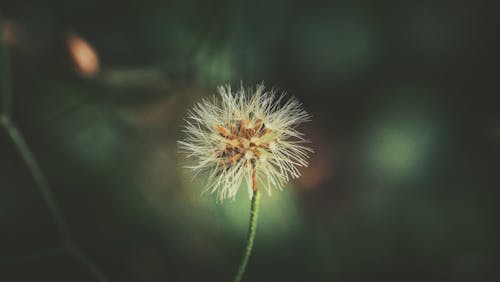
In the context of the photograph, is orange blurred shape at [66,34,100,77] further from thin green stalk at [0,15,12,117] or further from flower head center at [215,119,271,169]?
flower head center at [215,119,271,169]

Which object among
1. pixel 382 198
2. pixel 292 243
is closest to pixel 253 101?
pixel 292 243

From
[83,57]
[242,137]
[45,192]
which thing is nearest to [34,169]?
[45,192]

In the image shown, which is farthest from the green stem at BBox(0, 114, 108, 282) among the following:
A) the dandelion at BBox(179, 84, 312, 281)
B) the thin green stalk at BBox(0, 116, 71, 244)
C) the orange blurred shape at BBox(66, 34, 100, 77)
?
the dandelion at BBox(179, 84, 312, 281)

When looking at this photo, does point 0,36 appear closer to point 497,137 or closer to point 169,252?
point 169,252

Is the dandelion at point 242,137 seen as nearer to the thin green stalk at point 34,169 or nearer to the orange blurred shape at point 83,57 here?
the thin green stalk at point 34,169

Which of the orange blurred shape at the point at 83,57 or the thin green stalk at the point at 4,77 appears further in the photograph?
the orange blurred shape at the point at 83,57

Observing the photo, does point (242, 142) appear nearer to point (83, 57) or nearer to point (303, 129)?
point (83, 57)

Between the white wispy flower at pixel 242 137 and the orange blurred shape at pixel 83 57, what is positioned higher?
the orange blurred shape at pixel 83 57

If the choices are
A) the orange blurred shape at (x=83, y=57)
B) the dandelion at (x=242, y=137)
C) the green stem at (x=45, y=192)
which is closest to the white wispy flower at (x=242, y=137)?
the dandelion at (x=242, y=137)
